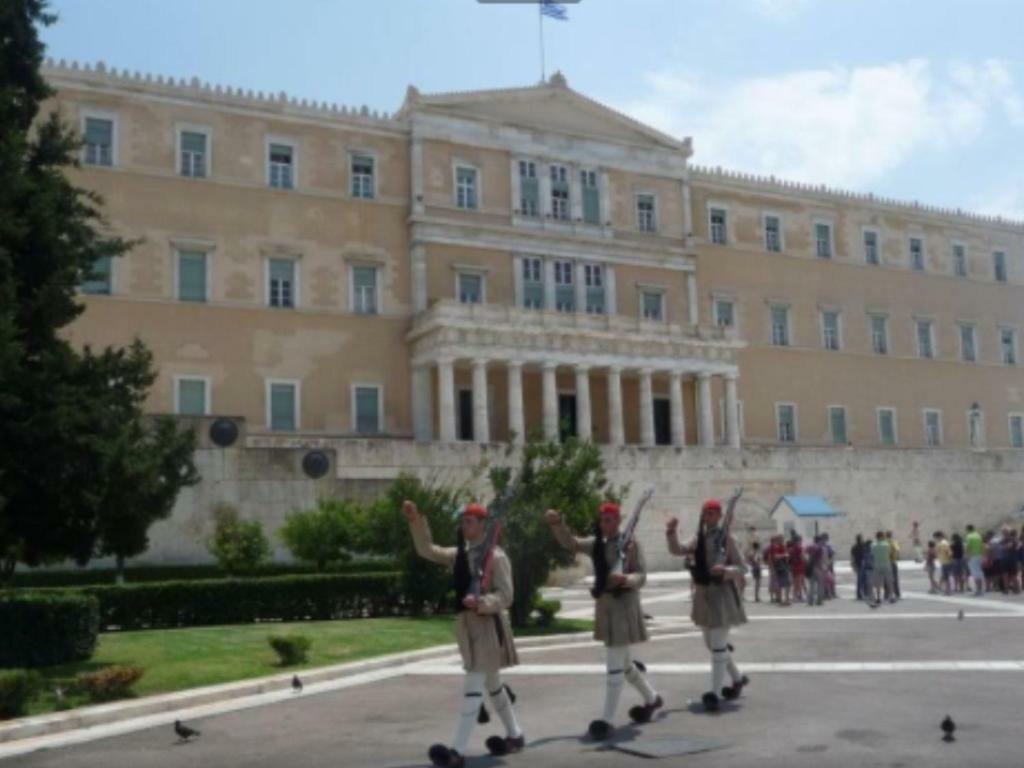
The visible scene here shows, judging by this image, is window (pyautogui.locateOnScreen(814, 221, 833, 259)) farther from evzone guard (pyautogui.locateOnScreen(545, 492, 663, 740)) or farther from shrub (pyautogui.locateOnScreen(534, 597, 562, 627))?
evzone guard (pyautogui.locateOnScreen(545, 492, 663, 740))

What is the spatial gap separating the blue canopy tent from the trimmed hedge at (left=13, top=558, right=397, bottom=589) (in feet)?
48.9

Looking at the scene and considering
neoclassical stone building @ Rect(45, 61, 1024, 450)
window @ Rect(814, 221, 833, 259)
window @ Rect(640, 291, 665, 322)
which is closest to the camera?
neoclassical stone building @ Rect(45, 61, 1024, 450)

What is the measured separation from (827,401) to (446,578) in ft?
120

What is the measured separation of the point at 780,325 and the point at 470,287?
1663 centimetres

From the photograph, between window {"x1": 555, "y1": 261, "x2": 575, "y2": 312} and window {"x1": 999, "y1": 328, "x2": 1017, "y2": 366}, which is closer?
window {"x1": 555, "y1": 261, "x2": 575, "y2": 312}

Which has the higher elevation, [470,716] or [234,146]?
[234,146]

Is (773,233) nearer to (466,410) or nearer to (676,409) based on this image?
(676,409)

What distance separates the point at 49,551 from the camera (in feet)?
47.9

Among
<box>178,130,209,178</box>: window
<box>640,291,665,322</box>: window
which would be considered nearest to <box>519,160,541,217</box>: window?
<box>640,291,665,322</box>: window

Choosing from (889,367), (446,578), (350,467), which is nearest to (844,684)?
(446,578)

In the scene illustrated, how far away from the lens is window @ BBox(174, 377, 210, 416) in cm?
3875

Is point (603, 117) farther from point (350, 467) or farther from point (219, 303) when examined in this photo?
point (350, 467)

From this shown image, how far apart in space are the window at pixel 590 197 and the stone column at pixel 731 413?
28.0ft

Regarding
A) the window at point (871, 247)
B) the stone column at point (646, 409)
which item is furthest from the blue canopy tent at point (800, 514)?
the window at point (871, 247)
